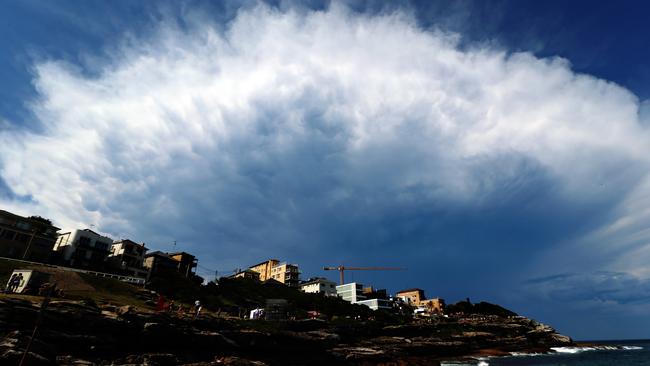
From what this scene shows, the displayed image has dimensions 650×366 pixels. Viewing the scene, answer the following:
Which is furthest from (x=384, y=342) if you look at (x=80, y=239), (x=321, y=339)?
(x=80, y=239)

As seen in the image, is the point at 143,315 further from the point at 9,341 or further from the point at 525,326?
the point at 525,326

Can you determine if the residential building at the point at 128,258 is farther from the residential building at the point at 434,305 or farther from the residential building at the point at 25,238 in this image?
the residential building at the point at 434,305

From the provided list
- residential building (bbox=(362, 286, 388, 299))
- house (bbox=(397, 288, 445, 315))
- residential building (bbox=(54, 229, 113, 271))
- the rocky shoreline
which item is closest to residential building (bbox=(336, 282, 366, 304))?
residential building (bbox=(362, 286, 388, 299))

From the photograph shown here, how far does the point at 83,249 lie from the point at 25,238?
11.7 meters

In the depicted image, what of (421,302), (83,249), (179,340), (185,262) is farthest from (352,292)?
(179,340)

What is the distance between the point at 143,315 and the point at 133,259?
172 ft

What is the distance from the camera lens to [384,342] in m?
79.0

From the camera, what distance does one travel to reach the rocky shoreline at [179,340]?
105 feet

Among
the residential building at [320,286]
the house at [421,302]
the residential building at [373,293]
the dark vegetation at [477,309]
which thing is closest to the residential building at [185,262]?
the residential building at [320,286]

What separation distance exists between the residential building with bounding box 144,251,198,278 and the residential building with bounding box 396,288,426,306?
109m

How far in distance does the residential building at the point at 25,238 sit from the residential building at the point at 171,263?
75.0 ft

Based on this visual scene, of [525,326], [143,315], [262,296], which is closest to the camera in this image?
[143,315]

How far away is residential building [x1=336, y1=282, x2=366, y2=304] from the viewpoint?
139000 millimetres

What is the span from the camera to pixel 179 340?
44.3 meters
